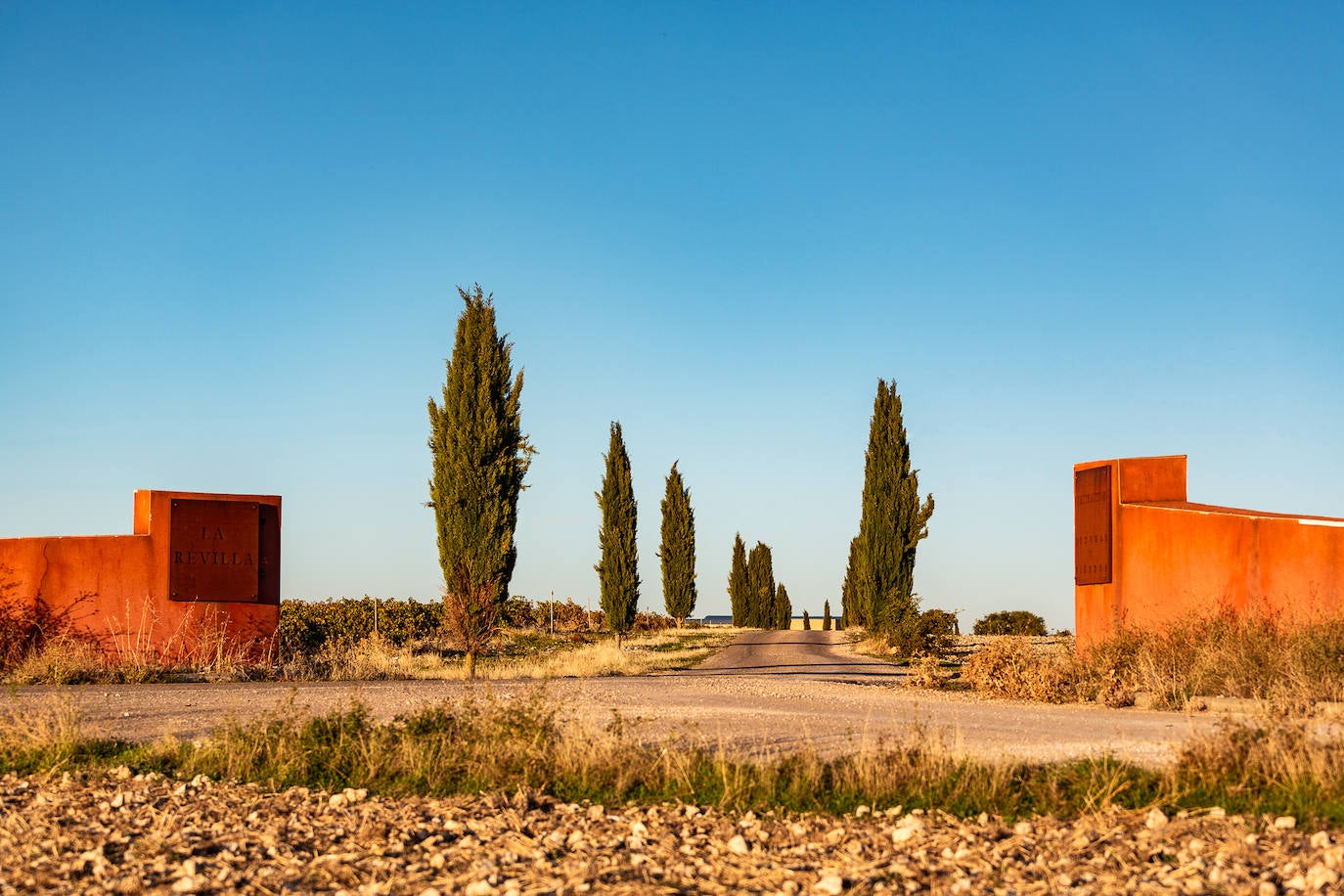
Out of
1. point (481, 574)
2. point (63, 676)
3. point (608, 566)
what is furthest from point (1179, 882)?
point (608, 566)

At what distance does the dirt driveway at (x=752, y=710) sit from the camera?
998cm

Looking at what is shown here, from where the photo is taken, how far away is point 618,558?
34.2 m

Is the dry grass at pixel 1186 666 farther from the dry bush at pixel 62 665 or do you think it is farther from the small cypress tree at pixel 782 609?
the small cypress tree at pixel 782 609

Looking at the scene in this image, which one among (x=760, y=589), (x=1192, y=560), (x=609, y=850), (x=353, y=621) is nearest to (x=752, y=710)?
(x=609, y=850)

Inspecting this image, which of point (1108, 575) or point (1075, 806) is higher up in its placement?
point (1108, 575)

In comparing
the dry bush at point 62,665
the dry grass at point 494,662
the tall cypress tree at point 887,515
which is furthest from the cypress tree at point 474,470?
the tall cypress tree at point 887,515

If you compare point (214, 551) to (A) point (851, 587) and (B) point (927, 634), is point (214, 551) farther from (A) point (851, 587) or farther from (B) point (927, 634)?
(A) point (851, 587)

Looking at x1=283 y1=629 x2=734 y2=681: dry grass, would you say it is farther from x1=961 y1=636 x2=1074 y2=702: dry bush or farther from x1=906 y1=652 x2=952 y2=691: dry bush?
x1=961 y1=636 x2=1074 y2=702: dry bush

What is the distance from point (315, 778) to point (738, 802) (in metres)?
3.33

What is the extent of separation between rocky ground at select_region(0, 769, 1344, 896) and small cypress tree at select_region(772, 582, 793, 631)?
4726 centimetres

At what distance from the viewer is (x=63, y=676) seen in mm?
16172

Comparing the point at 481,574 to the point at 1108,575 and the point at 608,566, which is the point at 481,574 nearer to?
the point at 1108,575

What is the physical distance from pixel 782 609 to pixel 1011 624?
13.9 m

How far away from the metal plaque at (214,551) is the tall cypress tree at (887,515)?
730 inches
